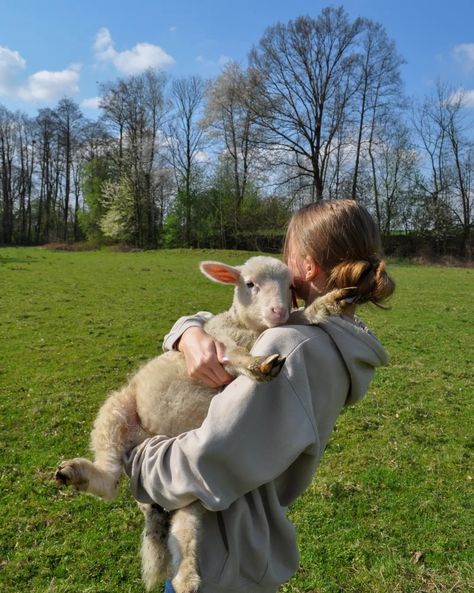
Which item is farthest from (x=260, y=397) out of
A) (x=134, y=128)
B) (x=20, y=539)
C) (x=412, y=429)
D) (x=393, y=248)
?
(x=134, y=128)

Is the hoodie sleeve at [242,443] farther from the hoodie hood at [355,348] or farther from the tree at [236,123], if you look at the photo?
the tree at [236,123]

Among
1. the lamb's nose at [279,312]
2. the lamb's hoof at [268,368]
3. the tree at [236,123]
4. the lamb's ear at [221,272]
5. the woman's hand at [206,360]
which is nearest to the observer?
the lamb's hoof at [268,368]

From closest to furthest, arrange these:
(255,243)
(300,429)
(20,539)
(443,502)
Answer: (300,429) < (20,539) < (443,502) < (255,243)

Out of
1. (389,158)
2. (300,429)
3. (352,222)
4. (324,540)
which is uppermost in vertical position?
(389,158)

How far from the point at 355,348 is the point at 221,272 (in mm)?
1146

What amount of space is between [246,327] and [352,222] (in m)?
0.81

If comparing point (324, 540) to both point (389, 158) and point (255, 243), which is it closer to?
point (255, 243)

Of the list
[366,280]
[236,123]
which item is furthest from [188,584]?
[236,123]

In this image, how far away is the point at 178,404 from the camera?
204 centimetres

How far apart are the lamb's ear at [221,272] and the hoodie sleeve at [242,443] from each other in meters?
1.11

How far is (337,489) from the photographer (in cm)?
479

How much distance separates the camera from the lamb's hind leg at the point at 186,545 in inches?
64.8

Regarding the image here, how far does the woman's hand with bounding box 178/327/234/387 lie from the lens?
1965mm

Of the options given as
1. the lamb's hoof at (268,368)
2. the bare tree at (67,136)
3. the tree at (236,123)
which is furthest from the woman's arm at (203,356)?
the bare tree at (67,136)
